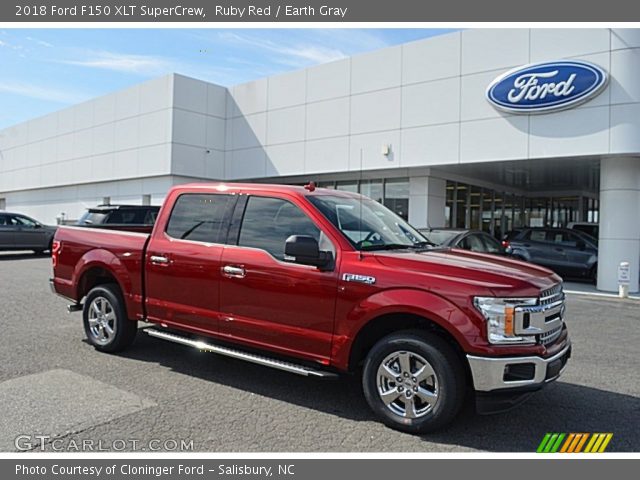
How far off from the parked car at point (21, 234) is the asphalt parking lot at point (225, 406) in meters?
13.6

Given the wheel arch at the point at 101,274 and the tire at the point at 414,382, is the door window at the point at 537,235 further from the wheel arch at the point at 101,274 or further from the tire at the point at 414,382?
the wheel arch at the point at 101,274

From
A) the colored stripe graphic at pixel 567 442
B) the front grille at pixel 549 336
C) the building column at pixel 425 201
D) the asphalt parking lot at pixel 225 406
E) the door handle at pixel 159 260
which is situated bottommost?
the colored stripe graphic at pixel 567 442

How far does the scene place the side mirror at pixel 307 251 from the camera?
4.38m

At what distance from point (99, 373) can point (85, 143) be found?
24.4 metres

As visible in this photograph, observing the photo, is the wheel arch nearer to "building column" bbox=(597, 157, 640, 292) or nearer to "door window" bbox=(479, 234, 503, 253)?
"door window" bbox=(479, 234, 503, 253)

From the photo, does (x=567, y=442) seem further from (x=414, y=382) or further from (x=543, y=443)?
(x=414, y=382)

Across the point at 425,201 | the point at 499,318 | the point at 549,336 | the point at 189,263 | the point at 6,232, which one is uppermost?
the point at 425,201

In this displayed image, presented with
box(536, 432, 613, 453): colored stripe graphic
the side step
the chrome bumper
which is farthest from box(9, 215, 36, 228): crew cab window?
box(536, 432, 613, 453): colored stripe graphic

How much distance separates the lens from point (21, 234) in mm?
18750

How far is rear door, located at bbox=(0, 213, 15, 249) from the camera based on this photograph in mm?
18312

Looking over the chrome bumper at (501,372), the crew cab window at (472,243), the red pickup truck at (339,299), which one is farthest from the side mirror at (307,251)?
the crew cab window at (472,243)

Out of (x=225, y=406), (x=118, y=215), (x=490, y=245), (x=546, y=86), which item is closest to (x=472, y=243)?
(x=490, y=245)

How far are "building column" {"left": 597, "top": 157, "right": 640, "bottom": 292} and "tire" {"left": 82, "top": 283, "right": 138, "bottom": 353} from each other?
11.7 metres

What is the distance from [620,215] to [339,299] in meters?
11.2
